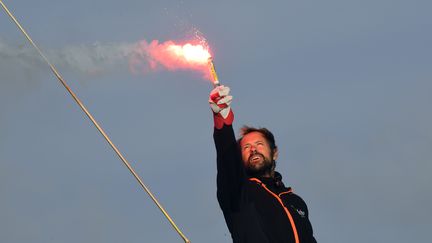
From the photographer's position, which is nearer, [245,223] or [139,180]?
[139,180]

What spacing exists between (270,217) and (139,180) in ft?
8.15

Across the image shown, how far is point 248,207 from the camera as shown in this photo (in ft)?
35.7

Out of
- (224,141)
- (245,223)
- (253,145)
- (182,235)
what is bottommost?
(182,235)

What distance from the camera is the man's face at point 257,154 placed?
11.8 m

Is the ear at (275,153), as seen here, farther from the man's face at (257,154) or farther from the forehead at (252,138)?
the forehead at (252,138)

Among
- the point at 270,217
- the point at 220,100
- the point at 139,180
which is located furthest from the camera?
the point at 270,217

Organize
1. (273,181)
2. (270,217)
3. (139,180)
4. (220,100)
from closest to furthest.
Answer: (139,180) → (220,100) → (270,217) → (273,181)

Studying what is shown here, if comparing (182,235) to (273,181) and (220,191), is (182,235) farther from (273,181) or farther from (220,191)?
(273,181)

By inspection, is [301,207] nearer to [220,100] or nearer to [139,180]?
[220,100]

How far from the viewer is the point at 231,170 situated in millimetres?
10633

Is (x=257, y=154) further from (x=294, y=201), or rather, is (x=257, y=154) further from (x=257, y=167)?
(x=294, y=201)

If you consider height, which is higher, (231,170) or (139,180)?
(231,170)

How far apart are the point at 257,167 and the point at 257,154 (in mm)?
212

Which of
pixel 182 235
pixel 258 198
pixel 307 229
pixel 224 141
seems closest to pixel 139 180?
pixel 182 235
